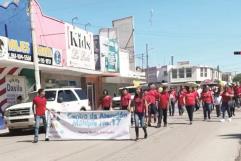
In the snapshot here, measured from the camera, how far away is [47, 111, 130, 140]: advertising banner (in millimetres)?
17844

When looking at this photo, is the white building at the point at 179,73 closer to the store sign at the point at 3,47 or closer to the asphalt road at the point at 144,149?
the store sign at the point at 3,47

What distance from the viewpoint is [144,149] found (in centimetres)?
1468

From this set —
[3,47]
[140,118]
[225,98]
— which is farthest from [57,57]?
[140,118]

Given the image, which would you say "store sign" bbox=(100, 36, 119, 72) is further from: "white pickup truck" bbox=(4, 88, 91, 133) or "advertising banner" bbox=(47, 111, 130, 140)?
"advertising banner" bbox=(47, 111, 130, 140)

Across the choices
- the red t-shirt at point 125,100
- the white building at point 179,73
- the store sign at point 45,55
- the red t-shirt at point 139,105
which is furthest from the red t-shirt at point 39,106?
the white building at point 179,73

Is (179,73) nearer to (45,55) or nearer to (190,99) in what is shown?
(45,55)

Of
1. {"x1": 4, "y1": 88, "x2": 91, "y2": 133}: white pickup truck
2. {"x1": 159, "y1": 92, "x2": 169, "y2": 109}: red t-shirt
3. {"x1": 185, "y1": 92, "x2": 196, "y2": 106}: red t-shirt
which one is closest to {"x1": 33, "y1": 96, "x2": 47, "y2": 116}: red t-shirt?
{"x1": 4, "y1": 88, "x2": 91, "y2": 133}: white pickup truck

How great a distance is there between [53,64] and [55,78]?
3894mm

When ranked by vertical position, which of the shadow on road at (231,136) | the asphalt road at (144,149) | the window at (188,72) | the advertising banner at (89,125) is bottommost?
the asphalt road at (144,149)

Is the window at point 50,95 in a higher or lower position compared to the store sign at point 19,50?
lower

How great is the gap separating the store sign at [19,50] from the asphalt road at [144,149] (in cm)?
884

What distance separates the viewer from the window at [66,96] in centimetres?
2333

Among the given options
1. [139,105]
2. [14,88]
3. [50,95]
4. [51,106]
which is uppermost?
[14,88]

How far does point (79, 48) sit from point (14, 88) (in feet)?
31.0
